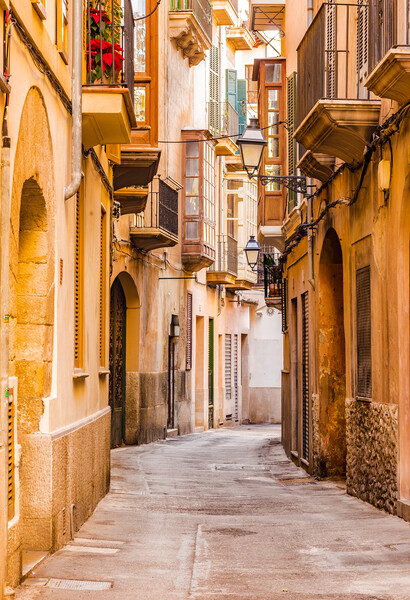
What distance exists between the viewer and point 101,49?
1012cm

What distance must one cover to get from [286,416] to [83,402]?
10974 millimetres

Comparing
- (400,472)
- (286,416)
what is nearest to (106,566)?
(400,472)

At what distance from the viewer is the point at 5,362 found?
6.11 metres

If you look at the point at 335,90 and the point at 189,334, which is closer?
the point at 335,90

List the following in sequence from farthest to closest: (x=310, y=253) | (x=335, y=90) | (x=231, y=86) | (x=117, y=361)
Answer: (x=231, y=86)
(x=117, y=361)
(x=310, y=253)
(x=335, y=90)

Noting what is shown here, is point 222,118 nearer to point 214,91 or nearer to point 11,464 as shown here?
point 214,91

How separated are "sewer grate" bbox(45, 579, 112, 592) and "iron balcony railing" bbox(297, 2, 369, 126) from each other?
22.8 feet

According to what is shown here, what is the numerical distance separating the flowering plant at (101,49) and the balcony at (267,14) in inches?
407

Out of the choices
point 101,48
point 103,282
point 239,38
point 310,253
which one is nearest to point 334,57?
point 310,253

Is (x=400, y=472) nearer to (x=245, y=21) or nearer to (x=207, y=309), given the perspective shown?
(x=207, y=309)

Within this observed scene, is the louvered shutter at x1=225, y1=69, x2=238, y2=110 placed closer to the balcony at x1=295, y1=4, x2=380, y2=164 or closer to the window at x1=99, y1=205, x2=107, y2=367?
the balcony at x1=295, y1=4, x2=380, y2=164

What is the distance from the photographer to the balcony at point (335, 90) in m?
11.4

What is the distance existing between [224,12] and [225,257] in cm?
759

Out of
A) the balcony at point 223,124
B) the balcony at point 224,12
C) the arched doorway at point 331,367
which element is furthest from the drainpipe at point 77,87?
the balcony at point 224,12
